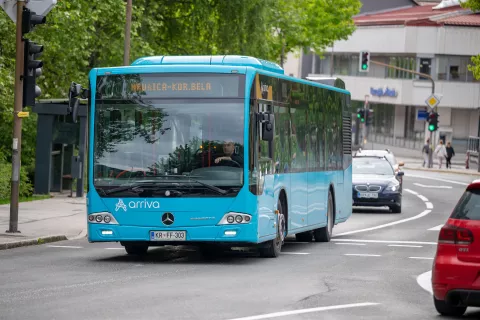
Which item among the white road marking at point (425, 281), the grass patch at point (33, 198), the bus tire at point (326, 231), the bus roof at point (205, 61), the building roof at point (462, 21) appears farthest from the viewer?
the building roof at point (462, 21)

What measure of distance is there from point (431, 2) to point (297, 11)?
64915mm

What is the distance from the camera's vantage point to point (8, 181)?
33.0 meters

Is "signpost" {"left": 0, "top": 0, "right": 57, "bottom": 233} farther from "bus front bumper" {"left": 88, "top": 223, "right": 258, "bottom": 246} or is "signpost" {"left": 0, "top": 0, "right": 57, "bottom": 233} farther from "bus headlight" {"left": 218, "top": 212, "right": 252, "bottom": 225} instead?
"bus headlight" {"left": 218, "top": 212, "right": 252, "bottom": 225}

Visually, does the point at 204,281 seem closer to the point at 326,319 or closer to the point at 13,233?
the point at 326,319

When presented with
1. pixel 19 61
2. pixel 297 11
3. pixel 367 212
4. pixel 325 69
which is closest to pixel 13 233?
pixel 19 61

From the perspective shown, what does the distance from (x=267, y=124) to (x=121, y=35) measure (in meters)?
26.1

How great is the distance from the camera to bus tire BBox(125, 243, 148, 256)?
1966cm

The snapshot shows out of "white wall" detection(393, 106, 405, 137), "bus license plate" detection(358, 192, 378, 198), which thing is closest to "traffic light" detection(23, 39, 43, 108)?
"bus license plate" detection(358, 192, 378, 198)

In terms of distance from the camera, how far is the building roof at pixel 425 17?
93.9 metres

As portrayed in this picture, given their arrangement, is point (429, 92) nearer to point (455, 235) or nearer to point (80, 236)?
point (80, 236)

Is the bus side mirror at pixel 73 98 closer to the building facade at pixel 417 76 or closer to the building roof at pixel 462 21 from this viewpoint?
the building facade at pixel 417 76

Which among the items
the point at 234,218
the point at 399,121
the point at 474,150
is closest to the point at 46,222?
the point at 234,218

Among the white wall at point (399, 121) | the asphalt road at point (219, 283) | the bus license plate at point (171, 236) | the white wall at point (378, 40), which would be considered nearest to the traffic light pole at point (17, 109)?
the asphalt road at point (219, 283)

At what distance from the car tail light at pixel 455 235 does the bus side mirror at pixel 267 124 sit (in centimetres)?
653
